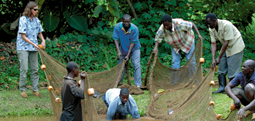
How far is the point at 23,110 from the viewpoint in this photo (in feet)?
16.4

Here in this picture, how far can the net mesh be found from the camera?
12.8 feet

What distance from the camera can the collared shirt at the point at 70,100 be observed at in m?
3.38

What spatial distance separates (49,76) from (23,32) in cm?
119

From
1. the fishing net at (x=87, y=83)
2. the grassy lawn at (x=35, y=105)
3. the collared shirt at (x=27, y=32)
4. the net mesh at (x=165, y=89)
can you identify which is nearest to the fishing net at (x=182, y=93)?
the net mesh at (x=165, y=89)

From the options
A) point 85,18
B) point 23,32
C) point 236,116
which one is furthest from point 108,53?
point 236,116

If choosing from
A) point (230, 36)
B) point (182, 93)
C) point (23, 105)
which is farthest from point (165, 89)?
point (23, 105)

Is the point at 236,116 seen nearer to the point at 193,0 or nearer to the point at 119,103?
the point at 119,103

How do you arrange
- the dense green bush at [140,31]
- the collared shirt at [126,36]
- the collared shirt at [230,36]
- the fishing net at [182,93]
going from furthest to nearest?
the dense green bush at [140,31] → the collared shirt at [126,36] → the collared shirt at [230,36] → the fishing net at [182,93]

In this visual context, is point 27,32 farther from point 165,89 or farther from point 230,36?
point 230,36

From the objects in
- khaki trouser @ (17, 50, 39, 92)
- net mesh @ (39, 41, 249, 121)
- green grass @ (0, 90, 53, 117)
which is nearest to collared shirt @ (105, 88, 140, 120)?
net mesh @ (39, 41, 249, 121)

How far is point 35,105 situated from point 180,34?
3.02 meters

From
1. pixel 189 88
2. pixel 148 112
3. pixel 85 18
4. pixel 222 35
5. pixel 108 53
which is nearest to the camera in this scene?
pixel 148 112

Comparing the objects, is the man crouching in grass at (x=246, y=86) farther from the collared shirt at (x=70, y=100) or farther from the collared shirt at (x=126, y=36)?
the collared shirt at (x=126, y=36)

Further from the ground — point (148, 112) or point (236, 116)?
point (236, 116)
